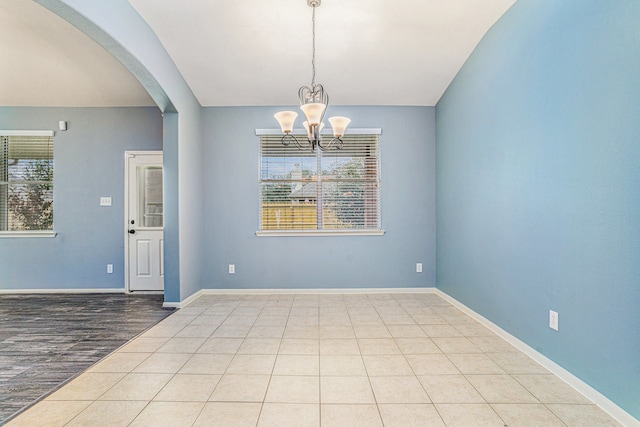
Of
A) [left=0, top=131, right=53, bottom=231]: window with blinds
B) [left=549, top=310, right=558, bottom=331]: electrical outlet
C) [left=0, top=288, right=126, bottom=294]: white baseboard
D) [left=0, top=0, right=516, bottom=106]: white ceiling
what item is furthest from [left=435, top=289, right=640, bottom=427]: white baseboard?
[left=0, top=131, right=53, bottom=231]: window with blinds

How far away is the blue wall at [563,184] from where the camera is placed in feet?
5.62

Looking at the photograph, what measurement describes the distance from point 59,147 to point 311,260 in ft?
12.9

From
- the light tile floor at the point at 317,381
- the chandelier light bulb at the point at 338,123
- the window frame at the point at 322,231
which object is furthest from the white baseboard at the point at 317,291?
the chandelier light bulb at the point at 338,123

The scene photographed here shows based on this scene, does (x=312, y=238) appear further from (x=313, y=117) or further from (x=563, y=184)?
(x=563, y=184)

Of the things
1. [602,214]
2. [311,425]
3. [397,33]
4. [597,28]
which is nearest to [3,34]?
[397,33]

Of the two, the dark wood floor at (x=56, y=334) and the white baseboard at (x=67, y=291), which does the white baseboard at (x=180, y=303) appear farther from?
the white baseboard at (x=67, y=291)

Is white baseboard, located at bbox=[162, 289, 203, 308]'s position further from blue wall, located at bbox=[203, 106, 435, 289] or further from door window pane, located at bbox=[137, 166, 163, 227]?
door window pane, located at bbox=[137, 166, 163, 227]

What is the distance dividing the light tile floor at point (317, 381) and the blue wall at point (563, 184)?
337 mm

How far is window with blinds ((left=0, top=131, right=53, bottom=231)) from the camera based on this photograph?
14.8 feet

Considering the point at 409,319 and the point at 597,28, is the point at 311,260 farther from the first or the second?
the point at 597,28

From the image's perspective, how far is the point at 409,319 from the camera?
336 cm

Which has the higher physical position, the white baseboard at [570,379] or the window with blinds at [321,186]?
the window with blinds at [321,186]

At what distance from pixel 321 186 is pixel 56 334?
330cm

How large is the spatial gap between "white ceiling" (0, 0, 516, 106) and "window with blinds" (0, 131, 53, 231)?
0.55 metres
